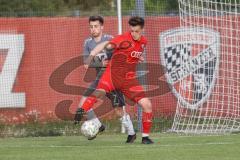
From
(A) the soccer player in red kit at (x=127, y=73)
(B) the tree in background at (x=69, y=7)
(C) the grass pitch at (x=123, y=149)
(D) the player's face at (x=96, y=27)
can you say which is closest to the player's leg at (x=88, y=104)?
(A) the soccer player in red kit at (x=127, y=73)

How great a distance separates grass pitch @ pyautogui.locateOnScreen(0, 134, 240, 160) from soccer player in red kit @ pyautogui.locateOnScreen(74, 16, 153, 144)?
0.52 metres

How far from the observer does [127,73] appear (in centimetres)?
1242

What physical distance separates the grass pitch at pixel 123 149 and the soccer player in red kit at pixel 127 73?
1.71 feet

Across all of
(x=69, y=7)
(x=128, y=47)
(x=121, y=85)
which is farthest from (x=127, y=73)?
(x=69, y=7)

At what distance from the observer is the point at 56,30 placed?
1669cm

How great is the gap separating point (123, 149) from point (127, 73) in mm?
1594

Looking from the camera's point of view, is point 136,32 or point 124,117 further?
point 124,117

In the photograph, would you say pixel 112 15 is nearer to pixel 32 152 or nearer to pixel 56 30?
pixel 56 30

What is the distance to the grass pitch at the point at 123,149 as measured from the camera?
402 inches

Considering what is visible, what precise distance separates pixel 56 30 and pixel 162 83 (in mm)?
2448

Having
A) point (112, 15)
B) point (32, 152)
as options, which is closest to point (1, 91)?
point (112, 15)

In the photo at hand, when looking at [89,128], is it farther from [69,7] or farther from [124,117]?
[69,7]

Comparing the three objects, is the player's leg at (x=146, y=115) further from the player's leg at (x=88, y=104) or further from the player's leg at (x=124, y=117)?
the player's leg at (x=88, y=104)

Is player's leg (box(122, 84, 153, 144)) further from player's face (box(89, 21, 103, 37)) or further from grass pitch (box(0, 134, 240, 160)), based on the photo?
player's face (box(89, 21, 103, 37))
